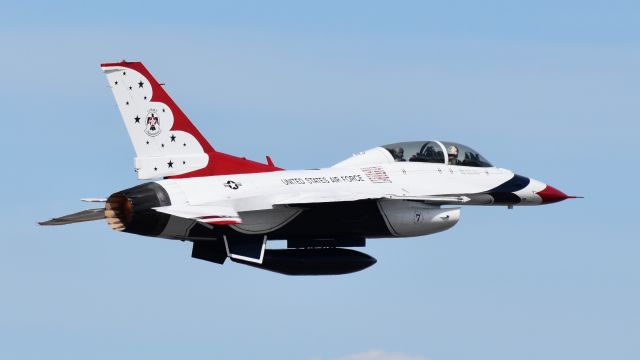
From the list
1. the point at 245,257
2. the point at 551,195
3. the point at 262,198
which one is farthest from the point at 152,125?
the point at 551,195

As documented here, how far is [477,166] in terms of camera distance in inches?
1709

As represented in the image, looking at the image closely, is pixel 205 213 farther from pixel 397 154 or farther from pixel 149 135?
pixel 397 154

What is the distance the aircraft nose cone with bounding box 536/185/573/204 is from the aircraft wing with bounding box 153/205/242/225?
361 inches

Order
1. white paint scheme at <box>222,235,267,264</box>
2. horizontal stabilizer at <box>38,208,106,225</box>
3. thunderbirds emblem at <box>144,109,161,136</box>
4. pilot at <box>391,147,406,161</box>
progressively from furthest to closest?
pilot at <box>391,147,406,161</box>
thunderbirds emblem at <box>144,109,161,136</box>
horizontal stabilizer at <box>38,208,106,225</box>
white paint scheme at <box>222,235,267,264</box>

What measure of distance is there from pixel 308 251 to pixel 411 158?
370 centimetres

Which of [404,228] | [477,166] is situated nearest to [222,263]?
[404,228]

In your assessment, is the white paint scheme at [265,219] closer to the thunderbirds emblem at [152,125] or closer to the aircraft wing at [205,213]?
the aircraft wing at [205,213]

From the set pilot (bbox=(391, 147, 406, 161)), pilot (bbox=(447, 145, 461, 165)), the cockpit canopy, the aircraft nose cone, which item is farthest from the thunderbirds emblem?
the aircraft nose cone

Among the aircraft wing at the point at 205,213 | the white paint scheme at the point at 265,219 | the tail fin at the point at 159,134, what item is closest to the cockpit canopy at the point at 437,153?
the tail fin at the point at 159,134

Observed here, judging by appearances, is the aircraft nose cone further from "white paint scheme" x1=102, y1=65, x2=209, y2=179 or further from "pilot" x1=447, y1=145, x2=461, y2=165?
"white paint scheme" x1=102, y1=65, x2=209, y2=179

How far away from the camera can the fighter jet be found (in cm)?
3794

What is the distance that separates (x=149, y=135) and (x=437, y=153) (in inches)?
273

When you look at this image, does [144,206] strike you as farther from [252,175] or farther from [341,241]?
[341,241]

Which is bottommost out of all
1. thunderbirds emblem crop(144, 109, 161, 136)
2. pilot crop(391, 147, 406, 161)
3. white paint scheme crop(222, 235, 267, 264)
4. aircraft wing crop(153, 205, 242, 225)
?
white paint scheme crop(222, 235, 267, 264)
